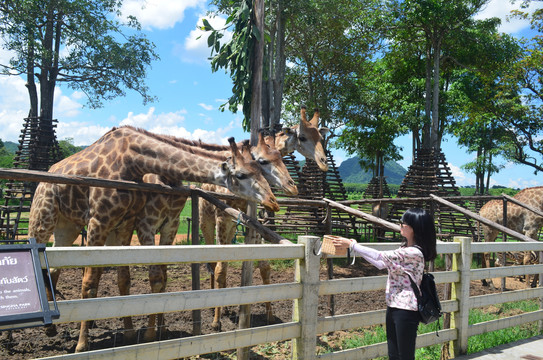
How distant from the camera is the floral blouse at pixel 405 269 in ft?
10.7

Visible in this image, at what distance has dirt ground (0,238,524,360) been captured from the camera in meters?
5.16

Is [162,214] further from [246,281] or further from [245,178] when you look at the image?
[246,281]

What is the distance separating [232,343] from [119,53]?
2019cm

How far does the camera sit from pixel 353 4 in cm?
2206

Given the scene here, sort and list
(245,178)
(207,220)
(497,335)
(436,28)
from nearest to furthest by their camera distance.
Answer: (245,178)
(497,335)
(207,220)
(436,28)

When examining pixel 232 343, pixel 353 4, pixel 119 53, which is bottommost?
pixel 232 343

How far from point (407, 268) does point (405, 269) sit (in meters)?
0.02

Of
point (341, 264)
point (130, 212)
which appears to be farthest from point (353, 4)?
point (130, 212)

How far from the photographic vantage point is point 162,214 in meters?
5.80

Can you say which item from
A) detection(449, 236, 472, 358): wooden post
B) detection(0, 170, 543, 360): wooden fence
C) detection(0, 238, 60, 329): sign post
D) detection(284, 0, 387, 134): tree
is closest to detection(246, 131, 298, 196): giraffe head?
detection(0, 170, 543, 360): wooden fence

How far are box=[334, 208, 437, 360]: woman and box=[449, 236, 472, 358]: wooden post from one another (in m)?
2.00

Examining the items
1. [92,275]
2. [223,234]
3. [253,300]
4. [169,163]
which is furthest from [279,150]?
[253,300]

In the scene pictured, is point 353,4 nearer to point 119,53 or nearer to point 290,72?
point 290,72

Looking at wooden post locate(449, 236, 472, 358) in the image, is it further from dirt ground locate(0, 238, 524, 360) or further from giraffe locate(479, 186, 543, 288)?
giraffe locate(479, 186, 543, 288)
